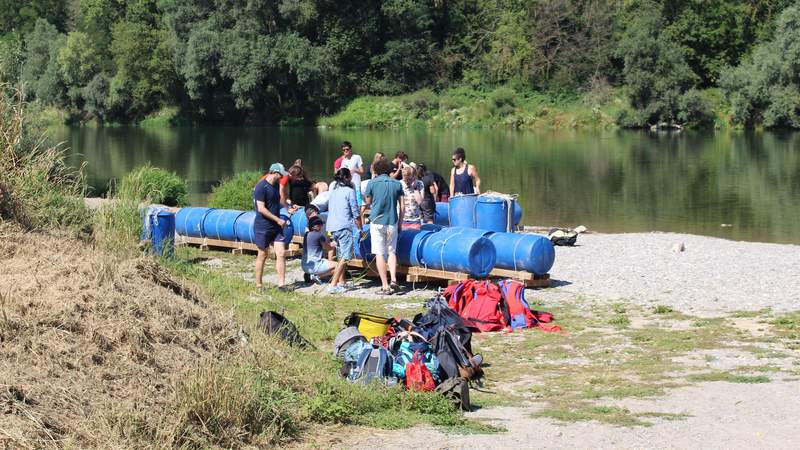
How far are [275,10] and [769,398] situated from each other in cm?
7165

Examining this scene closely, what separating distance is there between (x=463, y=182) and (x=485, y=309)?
6344 mm

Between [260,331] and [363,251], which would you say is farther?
[363,251]

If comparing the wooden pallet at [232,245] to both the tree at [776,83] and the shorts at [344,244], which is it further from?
the tree at [776,83]

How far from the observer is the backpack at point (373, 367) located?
8891mm

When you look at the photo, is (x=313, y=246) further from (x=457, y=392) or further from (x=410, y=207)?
(x=457, y=392)

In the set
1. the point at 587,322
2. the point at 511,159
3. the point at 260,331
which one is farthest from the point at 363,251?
the point at 511,159

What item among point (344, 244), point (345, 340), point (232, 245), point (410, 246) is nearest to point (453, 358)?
point (345, 340)

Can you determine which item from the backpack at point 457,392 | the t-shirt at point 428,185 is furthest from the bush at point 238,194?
the backpack at point 457,392

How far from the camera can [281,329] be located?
9.79 m

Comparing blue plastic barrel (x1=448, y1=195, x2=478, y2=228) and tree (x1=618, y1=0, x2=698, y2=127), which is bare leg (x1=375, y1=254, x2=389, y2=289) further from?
tree (x1=618, y1=0, x2=698, y2=127)

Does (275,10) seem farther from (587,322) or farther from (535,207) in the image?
(587,322)

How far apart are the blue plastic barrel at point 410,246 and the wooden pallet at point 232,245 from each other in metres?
3.01

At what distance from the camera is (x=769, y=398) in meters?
8.78

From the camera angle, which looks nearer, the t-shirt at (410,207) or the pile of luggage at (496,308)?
the pile of luggage at (496,308)
